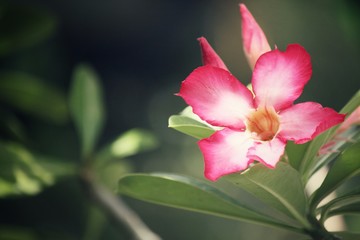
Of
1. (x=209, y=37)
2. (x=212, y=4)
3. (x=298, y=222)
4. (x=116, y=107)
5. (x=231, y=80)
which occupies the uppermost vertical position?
(x=212, y=4)

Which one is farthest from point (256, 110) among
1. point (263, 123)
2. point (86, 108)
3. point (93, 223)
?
point (93, 223)

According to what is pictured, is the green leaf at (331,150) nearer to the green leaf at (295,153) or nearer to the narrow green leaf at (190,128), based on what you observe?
the green leaf at (295,153)

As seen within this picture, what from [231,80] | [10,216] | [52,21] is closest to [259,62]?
[231,80]

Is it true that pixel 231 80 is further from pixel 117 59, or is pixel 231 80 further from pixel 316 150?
pixel 117 59

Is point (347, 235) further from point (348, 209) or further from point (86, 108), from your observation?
point (86, 108)

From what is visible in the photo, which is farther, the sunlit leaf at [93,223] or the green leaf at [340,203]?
the sunlit leaf at [93,223]

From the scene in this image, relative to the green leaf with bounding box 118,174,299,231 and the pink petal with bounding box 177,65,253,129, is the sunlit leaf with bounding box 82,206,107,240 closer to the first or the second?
the green leaf with bounding box 118,174,299,231

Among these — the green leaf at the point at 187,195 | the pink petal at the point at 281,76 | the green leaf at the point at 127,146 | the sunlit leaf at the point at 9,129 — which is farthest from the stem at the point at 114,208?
the pink petal at the point at 281,76

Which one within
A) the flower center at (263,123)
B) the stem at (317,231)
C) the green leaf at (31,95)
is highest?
the green leaf at (31,95)
